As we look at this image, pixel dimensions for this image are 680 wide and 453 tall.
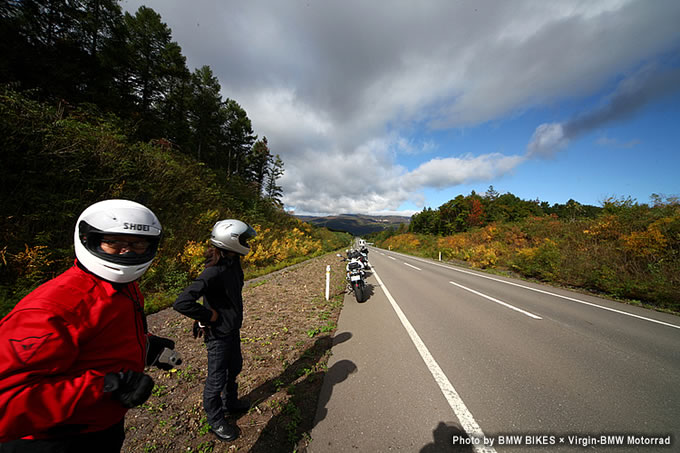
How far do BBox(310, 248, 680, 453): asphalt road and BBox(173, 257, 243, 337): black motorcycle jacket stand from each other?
1.43 metres

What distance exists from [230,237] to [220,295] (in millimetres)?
652

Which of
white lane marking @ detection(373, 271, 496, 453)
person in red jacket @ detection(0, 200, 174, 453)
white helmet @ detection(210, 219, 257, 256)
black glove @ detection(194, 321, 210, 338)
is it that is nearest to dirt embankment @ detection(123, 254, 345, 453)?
black glove @ detection(194, 321, 210, 338)

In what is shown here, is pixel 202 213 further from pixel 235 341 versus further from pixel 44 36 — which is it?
pixel 44 36

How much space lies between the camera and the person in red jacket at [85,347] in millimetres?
951

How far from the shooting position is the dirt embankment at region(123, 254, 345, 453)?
7.14 feet

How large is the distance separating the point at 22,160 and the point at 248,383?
26.1ft

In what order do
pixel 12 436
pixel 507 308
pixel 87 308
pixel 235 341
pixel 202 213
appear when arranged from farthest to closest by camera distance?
1. pixel 202 213
2. pixel 507 308
3. pixel 235 341
4. pixel 87 308
5. pixel 12 436

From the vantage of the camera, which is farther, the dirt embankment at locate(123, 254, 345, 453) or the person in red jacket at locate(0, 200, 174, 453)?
the dirt embankment at locate(123, 254, 345, 453)

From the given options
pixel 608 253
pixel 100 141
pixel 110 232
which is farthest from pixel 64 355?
pixel 608 253

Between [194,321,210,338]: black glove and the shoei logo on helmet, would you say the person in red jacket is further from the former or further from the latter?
[194,321,210,338]: black glove

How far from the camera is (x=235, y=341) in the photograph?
101 inches

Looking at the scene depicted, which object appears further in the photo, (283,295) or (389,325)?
(283,295)

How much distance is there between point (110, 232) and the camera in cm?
146

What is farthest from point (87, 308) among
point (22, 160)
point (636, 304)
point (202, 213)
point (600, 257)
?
point (600, 257)
